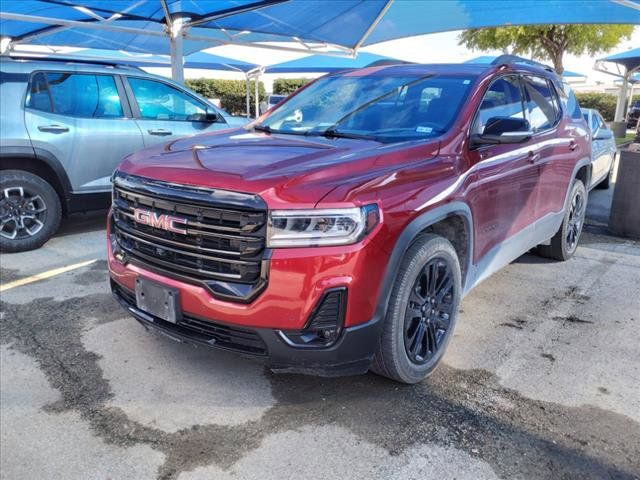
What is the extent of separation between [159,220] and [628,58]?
22.8m

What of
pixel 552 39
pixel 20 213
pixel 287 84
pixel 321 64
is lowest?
pixel 20 213

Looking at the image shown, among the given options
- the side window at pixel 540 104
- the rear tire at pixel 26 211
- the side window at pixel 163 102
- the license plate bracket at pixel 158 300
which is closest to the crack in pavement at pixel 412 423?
the license plate bracket at pixel 158 300

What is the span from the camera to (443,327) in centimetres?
317

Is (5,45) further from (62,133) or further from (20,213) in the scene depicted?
(20,213)

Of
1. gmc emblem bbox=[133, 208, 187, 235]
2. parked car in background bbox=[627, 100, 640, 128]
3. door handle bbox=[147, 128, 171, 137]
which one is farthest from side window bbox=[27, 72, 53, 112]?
parked car in background bbox=[627, 100, 640, 128]

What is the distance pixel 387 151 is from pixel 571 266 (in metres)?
3.35

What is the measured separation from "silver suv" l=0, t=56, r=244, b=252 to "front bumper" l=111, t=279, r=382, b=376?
11.8 ft

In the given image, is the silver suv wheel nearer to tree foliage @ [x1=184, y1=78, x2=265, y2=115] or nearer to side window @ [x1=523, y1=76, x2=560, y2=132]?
side window @ [x1=523, y1=76, x2=560, y2=132]

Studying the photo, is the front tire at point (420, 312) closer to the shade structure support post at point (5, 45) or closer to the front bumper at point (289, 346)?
the front bumper at point (289, 346)

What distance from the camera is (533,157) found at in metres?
4.05

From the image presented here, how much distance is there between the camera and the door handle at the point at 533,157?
13.1 feet

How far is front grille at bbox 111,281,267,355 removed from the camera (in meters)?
2.57

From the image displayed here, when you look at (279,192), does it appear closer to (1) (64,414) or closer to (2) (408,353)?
(2) (408,353)

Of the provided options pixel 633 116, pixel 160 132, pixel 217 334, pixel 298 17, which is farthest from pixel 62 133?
pixel 633 116
